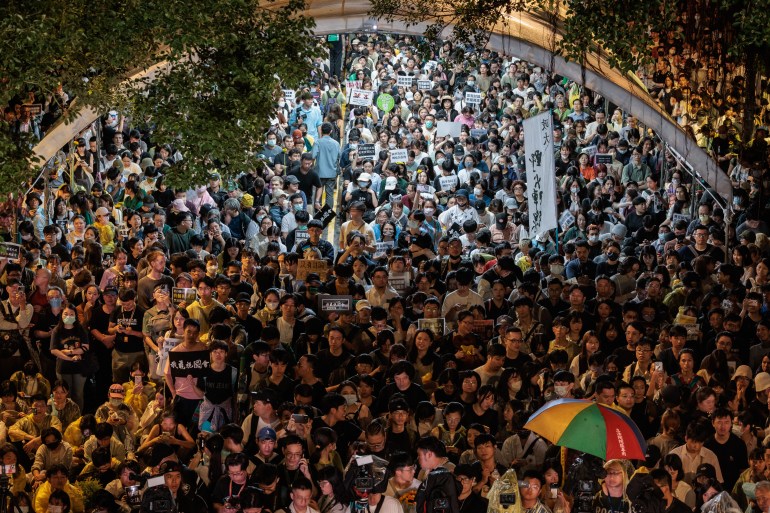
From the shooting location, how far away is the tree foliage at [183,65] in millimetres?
12836

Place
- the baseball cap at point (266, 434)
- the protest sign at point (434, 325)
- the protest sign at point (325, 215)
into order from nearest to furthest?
the baseball cap at point (266, 434), the protest sign at point (434, 325), the protest sign at point (325, 215)

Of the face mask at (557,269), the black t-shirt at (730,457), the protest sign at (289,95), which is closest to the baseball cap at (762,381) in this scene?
the black t-shirt at (730,457)

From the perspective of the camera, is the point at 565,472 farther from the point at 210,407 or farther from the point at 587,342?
the point at 210,407

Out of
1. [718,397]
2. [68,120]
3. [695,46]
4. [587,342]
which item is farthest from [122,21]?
[695,46]

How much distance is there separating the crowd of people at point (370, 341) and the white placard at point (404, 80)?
801 centimetres

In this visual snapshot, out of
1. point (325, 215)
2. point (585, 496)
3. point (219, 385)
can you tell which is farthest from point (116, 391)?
point (325, 215)

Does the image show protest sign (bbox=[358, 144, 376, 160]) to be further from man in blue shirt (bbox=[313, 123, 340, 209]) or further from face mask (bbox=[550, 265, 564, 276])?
face mask (bbox=[550, 265, 564, 276])

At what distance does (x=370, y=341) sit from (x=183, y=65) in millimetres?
3462

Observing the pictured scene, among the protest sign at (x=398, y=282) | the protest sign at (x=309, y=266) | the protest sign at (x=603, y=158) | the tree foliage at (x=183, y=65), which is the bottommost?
the protest sign at (x=398, y=282)

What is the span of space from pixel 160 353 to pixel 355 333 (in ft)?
6.63

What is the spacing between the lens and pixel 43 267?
1648cm

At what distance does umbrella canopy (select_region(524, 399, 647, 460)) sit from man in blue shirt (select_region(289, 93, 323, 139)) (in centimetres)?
1676

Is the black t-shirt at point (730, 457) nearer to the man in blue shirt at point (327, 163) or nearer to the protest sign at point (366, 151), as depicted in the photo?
the man in blue shirt at point (327, 163)

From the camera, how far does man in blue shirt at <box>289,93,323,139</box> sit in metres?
27.3
